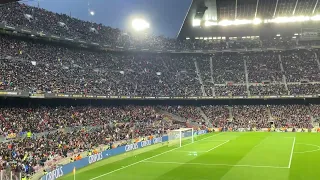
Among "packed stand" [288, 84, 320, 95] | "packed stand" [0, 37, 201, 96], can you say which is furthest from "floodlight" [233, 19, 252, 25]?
"packed stand" [288, 84, 320, 95]

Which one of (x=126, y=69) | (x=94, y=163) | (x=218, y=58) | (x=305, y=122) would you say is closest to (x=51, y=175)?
(x=94, y=163)

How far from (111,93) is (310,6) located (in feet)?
171

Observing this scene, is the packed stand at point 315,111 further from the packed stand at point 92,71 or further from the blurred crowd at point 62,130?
the blurred crowd at point 62,130

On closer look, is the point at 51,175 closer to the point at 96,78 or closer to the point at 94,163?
the point at 94,163

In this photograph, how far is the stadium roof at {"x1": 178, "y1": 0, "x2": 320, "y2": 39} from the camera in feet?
257

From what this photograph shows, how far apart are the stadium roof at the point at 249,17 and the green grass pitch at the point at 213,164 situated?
4122cm

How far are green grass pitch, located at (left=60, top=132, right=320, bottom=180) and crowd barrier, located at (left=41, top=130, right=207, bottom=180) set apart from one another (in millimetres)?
659

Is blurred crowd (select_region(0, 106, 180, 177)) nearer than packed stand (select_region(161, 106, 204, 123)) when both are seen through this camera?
Yes

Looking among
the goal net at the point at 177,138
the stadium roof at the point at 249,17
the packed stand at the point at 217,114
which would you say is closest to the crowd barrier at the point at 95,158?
the goal net at the point at 177,138

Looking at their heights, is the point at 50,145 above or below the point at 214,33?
below

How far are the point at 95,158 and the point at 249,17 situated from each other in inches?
2487

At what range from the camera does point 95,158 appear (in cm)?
3394

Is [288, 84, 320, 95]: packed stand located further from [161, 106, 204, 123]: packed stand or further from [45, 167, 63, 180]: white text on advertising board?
[45, 167, 63, 180]: white text on advertising board

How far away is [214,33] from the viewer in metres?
91.8
